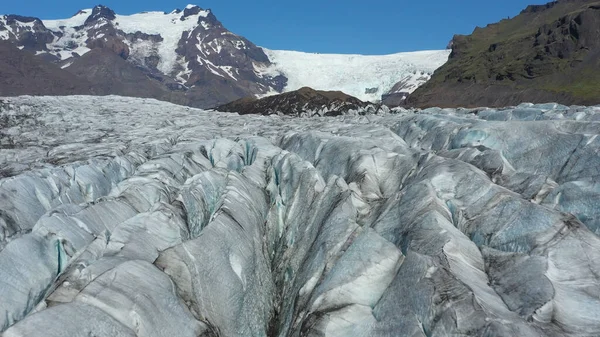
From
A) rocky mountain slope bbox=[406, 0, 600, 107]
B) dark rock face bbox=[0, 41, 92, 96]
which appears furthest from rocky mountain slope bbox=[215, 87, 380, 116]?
dark rock face bbox=[0, 41, 92, 96]

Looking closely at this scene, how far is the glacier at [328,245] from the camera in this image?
24.9ft

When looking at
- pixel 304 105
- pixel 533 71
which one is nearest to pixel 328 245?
pixel 304 105

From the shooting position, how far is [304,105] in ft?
243

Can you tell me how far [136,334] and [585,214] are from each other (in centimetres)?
997

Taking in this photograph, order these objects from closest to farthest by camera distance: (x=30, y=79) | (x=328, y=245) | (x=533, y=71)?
(x=328, y=245)
(x=533, y=71)
(x=30, y=79)

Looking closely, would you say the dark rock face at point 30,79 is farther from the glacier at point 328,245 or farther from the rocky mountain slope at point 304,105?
the glacier at point 328,245

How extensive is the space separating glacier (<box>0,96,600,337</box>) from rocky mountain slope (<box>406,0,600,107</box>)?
84.2 metres

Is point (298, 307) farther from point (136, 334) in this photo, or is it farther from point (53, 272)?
point (53, 272)

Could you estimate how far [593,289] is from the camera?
25.7 ft

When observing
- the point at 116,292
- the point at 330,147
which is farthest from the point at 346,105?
the point at 116,292

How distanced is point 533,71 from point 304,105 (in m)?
66.9

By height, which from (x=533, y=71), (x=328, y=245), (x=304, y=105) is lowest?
(x=304, y=105)

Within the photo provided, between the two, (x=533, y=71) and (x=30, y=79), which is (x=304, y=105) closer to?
(x=533, y=71)

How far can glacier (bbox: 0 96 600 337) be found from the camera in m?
7.59
